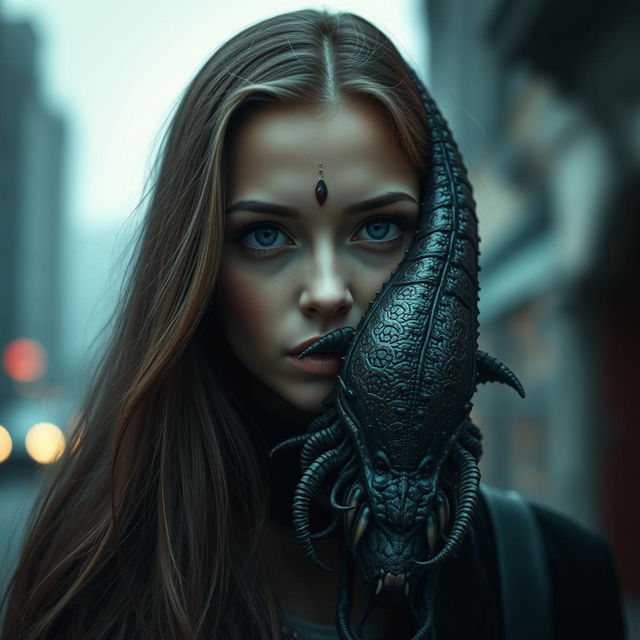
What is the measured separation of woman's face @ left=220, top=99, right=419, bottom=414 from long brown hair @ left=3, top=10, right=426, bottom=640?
1.6 inches

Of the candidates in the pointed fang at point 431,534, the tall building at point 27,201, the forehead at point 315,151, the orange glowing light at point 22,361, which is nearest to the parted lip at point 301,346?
the forehead at point 315,151

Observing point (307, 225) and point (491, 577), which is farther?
point (491, 577)

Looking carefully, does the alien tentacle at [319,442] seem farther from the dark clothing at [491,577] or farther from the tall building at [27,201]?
the tall building at [27,201]

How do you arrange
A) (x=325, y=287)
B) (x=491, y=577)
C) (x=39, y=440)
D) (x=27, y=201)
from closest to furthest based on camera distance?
(x=325, y=287), (x=491, y=577), (x=39, y=440), (x=27, y=201)

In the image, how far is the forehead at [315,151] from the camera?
1513 millimetres

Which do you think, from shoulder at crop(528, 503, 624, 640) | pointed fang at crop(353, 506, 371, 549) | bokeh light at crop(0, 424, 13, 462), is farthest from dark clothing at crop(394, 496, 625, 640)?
bokeh light at crop(0, 424, 13, 462)

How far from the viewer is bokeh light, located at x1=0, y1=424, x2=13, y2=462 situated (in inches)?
484

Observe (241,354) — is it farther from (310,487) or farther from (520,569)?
(520,569)

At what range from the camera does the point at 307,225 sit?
1.52m

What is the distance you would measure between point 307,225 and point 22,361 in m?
37.5

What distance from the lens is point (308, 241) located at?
1.54m

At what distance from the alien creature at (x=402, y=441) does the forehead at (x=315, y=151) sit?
197mm

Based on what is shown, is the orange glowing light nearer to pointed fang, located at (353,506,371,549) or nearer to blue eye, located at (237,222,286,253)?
blue eye, located at (237,222,286,253)

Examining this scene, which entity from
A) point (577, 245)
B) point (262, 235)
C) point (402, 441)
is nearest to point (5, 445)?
point (577, 245)
